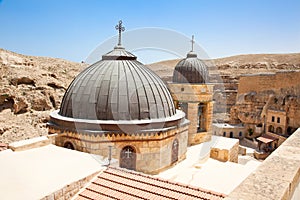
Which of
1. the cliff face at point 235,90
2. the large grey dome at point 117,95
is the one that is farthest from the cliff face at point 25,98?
the cliff face at point 235,90

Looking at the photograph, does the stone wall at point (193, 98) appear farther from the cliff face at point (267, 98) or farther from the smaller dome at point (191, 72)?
the cliff face at point (267, 98)

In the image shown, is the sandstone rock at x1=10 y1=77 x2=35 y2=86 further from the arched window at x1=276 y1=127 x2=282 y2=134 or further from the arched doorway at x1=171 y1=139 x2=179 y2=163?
the arched window at x1=276 y1=127 x2=282 y2=134

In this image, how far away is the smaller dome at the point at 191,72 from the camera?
1366 cm

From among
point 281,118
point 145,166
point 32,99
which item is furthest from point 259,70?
point 145,166

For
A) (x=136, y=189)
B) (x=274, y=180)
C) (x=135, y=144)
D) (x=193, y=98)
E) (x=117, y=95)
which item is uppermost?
(x=117, y=95)

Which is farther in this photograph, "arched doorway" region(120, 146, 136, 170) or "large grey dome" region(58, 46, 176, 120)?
"large grey dome" region(58, 46, 176, 120)

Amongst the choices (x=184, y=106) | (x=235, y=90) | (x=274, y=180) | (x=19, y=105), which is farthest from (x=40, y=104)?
(x=235, y=90)

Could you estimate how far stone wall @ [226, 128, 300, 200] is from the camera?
10.6 feet

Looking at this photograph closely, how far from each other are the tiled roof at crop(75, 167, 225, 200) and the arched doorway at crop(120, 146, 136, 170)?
4.75 ft

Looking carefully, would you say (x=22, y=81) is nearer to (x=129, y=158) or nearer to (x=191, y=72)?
(x=191, y=72)

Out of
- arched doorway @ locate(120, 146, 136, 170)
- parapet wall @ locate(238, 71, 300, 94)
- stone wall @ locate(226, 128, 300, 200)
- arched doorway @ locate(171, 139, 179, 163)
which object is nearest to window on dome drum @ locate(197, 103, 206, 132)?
arched doorway @ locate(171, 139, 179, 163)

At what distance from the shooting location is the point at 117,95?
7.85m

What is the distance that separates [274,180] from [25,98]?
26019 mm

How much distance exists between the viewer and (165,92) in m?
8.88
